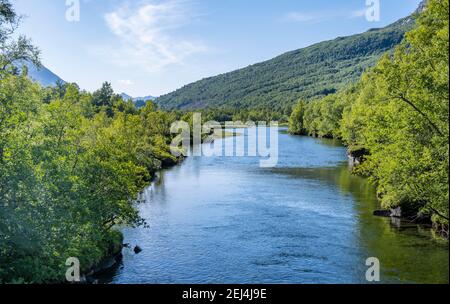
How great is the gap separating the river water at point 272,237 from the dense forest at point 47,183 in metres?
3.77

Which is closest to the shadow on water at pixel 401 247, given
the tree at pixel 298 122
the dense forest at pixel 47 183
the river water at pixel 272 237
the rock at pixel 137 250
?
the river water at pixel 272 237

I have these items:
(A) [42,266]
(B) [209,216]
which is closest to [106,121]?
(B) [209,216]

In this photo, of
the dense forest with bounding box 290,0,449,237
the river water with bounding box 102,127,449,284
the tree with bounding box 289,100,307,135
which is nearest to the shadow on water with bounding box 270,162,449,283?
the river water with bounding box 102,127,449,284

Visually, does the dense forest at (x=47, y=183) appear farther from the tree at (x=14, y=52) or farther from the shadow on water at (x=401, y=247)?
the shadow on water at (x=401, y=247)

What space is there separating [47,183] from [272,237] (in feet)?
58.9

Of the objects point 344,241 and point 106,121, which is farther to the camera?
point 106,121

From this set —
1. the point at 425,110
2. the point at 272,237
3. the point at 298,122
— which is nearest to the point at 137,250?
the point at 272,237

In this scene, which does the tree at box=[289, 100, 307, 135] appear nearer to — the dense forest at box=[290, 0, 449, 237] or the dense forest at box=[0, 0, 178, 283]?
the dense forest at box=[290, 0, 449, 237]

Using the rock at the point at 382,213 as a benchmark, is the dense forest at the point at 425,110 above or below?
above

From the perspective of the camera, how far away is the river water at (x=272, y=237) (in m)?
26.7
